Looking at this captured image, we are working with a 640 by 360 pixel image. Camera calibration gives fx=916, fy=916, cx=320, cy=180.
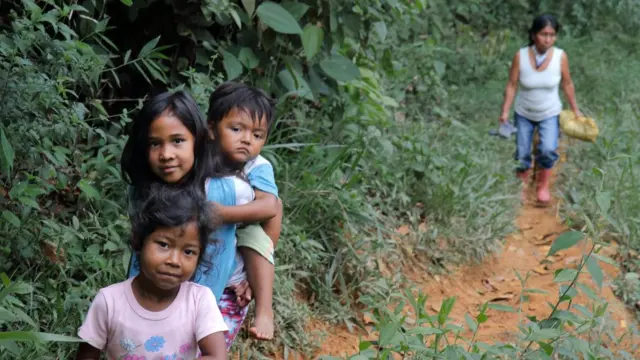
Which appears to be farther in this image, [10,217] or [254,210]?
[10,217]

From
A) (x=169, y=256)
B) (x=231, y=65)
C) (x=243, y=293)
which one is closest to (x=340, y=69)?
(x=231, y=65)

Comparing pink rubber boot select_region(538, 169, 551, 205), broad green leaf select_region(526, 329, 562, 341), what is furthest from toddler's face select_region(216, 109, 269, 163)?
pink rubber boot select_region(538, 169, 551, 205)

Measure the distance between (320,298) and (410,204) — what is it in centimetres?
128

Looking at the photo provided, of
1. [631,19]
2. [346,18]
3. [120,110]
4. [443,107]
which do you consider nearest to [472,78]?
[443,107]

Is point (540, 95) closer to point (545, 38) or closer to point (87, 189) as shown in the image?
point (545, 38)

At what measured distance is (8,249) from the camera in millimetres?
3490

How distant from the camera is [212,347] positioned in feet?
8.68

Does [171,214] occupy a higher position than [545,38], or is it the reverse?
[171,214]

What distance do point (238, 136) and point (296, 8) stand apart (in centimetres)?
176

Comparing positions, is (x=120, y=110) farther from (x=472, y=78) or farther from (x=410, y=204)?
(x=472, y=78)

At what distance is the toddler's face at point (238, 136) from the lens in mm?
3139

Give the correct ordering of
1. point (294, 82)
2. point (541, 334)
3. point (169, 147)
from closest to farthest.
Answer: point (169, 147), point (541, 334), point (294, 82)

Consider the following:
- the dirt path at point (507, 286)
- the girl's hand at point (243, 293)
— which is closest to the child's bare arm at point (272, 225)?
the girl's hand at point (243, 293)

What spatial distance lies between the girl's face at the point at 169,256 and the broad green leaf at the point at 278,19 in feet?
6.77
